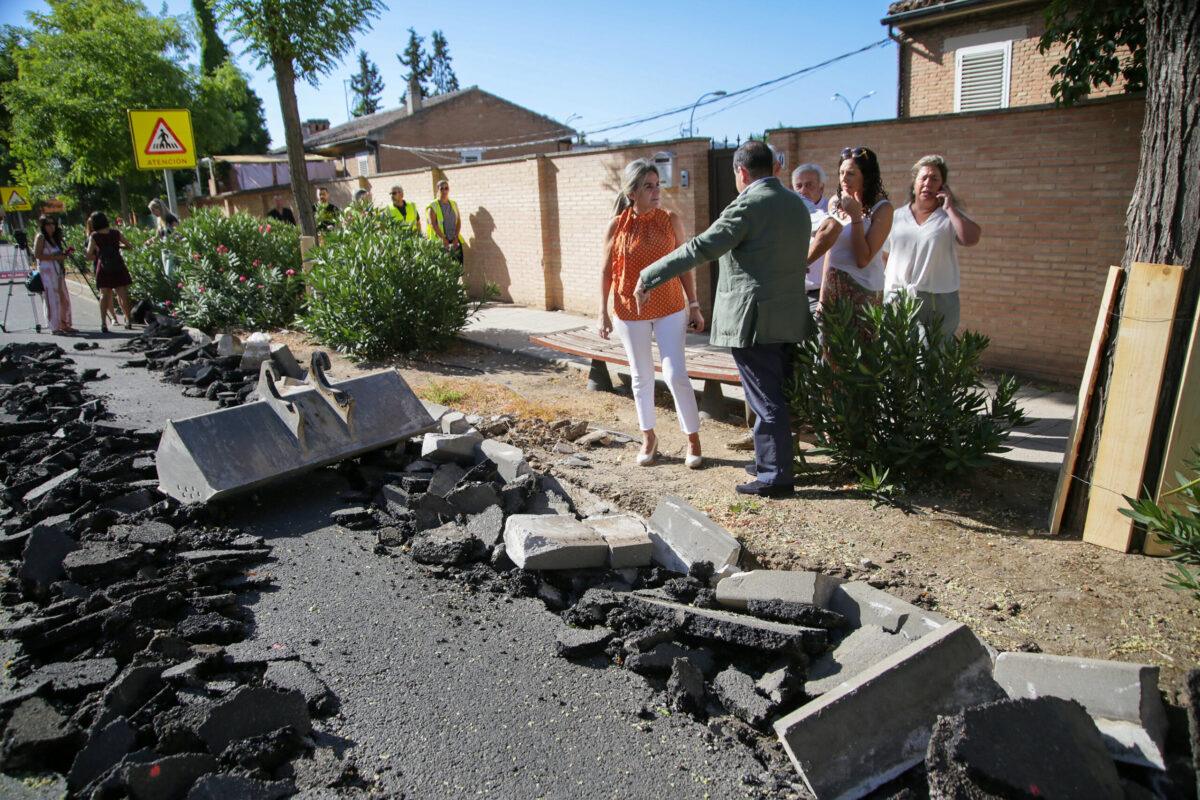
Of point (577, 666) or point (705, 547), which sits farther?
point (705, 547)

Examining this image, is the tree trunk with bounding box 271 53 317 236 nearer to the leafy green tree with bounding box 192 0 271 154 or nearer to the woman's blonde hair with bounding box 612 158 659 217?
the woman's blonde hair with bounding box 612 158 659 217

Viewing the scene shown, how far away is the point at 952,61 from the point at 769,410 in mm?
11524

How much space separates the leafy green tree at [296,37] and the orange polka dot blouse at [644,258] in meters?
9.55

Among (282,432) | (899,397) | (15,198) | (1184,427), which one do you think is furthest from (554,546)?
(15,198)

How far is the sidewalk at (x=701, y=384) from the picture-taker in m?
5.19

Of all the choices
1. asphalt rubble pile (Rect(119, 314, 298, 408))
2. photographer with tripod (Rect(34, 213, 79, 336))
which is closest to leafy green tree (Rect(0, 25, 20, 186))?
photographer with tripod (Rect(34, 213, 79, 336))

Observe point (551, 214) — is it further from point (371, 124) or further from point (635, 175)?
point (371, 124)

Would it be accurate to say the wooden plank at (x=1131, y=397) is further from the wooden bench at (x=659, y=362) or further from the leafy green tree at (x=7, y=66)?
the leafy green tree at (x=7, y=66)

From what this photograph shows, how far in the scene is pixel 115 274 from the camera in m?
12.9

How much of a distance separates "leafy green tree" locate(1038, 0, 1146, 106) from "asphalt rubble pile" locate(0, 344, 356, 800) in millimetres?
7515

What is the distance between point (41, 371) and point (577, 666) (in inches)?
341

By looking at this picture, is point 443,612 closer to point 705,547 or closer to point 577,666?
point 577,666

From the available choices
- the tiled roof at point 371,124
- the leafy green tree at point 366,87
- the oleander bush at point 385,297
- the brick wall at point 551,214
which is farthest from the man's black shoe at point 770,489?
the leafy green tree at point 366,87

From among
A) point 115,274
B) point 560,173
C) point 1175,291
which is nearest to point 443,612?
point 1175,291
